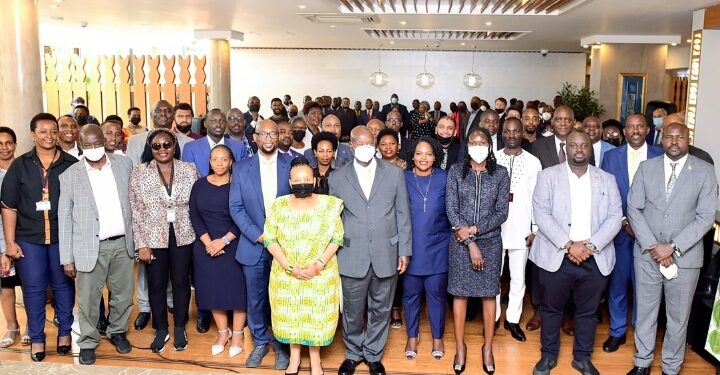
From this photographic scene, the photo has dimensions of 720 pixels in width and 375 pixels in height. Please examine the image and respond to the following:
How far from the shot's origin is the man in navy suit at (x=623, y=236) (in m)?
5.19

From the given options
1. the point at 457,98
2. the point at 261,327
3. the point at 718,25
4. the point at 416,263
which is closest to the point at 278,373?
the point at 261,327

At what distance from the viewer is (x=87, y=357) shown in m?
4.88

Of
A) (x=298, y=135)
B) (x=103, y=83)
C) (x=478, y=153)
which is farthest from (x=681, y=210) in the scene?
(x=103, y=83)

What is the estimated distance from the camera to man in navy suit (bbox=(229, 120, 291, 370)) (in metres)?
4.72

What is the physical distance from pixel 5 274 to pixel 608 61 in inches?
572

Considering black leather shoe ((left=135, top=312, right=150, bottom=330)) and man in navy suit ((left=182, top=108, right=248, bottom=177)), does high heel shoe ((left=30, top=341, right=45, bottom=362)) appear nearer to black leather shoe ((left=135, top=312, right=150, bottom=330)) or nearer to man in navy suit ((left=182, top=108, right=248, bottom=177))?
black leather shoe ((left=135, top=312, right=150, bottom=330))

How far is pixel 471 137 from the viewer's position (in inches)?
185

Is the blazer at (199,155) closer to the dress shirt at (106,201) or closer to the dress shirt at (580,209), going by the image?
the dress shirt at (106,201)

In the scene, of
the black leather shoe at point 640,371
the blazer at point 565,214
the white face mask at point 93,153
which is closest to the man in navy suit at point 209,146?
the white face mask at point 93,153

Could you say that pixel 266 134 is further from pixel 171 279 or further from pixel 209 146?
pixel 171 279

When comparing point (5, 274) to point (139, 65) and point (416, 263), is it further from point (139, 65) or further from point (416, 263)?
point (139, 65)

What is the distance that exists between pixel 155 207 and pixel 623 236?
369 cm

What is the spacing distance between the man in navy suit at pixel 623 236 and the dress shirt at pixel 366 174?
205 cm

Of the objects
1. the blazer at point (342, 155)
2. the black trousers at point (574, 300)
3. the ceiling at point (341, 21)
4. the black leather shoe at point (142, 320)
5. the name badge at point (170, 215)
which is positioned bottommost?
the black leather shoe at point (142, 320)
